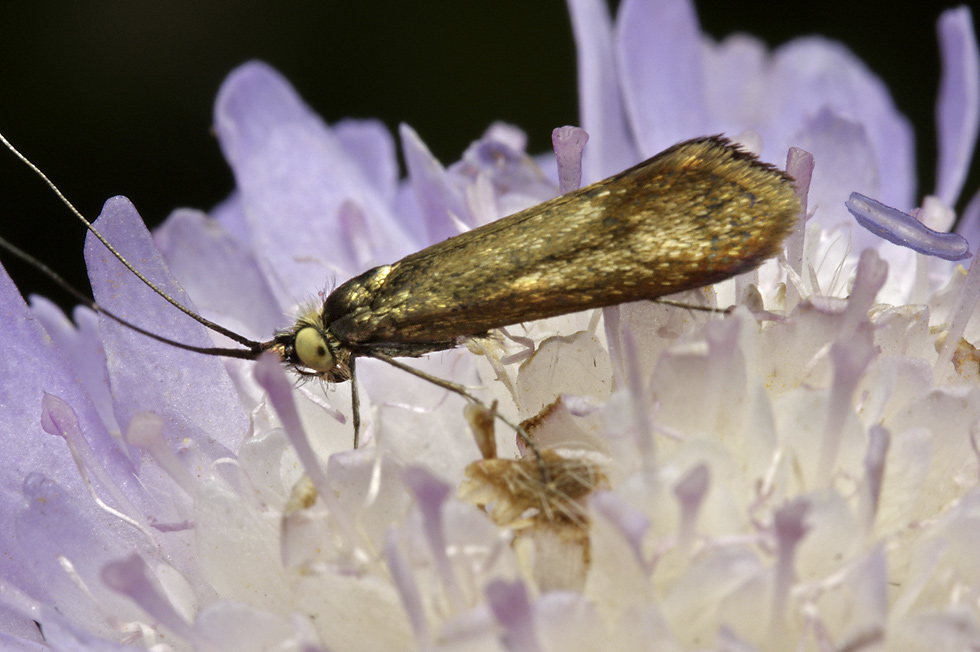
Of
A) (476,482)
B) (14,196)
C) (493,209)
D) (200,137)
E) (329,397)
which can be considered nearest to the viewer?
→ (476,482)

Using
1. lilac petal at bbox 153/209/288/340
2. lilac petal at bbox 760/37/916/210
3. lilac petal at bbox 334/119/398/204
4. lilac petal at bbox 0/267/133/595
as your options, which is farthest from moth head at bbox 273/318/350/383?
lilac petal at bbox 760/37/916/210

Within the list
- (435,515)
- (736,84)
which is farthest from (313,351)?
(736,84)

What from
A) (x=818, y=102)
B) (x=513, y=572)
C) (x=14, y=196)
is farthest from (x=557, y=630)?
(x=14, y=196)

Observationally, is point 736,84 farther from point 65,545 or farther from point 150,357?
point 65,545

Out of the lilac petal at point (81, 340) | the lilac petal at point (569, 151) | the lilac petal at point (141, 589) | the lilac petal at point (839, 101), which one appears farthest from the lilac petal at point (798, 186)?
the lilac petal at point (81, 340)

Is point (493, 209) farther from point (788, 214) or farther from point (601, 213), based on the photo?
point (788, 214)

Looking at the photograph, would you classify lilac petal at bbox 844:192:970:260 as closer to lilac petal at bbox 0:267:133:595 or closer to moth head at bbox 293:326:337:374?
moth head at bbox 293:326:337:374

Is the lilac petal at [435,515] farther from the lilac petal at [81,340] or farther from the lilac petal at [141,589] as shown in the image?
the lilac petal at [81,340]
